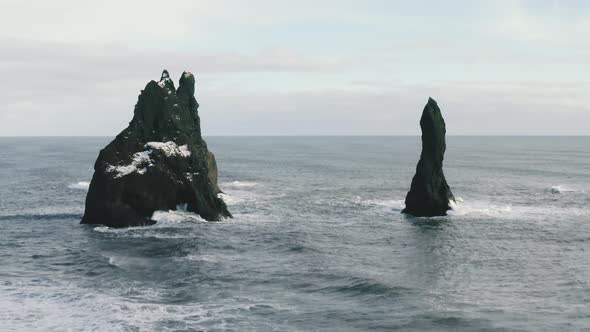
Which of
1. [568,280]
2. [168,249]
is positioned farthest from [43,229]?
[568,280]

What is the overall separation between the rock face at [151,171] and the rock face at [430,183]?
2500cm

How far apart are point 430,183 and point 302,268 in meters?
32.3

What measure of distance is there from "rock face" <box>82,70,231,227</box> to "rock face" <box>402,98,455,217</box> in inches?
984

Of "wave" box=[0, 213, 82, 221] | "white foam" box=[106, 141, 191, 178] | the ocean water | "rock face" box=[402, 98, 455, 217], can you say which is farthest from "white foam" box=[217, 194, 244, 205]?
"rock face" box=[402, 98, 455, 217]

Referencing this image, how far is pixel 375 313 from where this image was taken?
121ft

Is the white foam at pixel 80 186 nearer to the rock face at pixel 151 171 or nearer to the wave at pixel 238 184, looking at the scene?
the wave at pixel 238 184

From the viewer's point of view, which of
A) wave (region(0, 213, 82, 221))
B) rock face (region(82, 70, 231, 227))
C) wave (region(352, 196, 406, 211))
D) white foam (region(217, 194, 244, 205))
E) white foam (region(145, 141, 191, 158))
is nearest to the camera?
rock face (region(82, 70, 231, 227))

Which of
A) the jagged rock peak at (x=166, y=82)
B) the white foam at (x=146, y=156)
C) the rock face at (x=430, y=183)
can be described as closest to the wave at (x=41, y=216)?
the white foam at (x=146, y=156)

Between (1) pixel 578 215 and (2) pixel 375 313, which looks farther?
(1) pixel 578 215

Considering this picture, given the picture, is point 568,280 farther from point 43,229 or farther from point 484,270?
point 43,229

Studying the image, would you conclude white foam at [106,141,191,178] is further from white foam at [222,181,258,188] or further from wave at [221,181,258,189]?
white foam at [222,181,258,188]

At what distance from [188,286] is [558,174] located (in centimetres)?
11633

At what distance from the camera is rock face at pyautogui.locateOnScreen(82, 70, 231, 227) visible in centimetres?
6384

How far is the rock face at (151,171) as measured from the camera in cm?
6384
